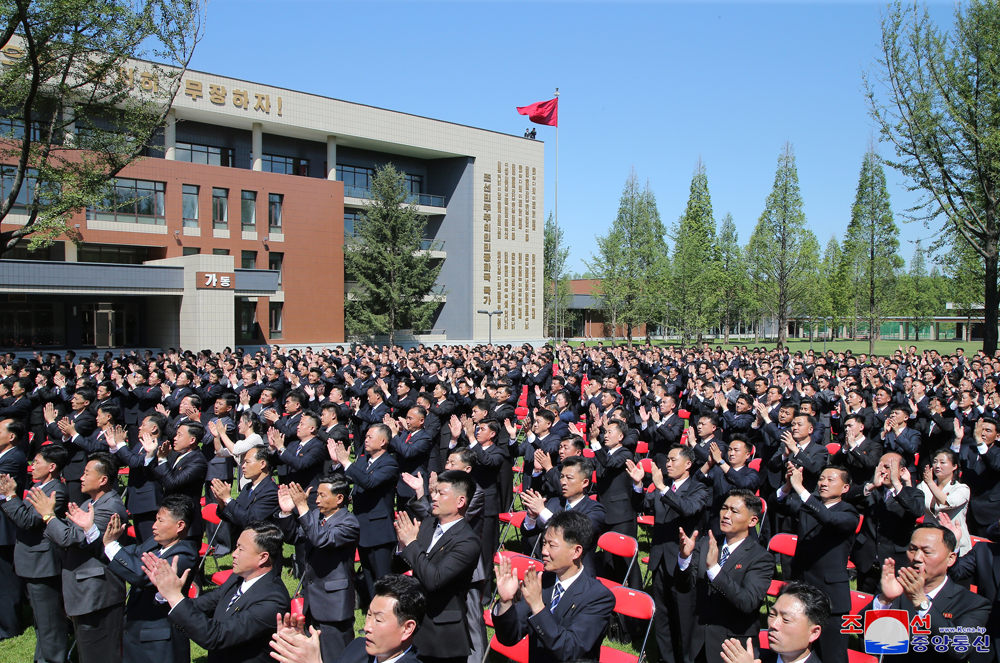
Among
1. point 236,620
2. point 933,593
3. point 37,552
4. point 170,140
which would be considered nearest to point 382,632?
point 236,620

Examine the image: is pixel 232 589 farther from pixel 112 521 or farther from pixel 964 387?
pixel 964 387

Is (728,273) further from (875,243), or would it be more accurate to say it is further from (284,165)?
(284,165)

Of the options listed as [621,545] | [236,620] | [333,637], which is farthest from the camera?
[621,545]

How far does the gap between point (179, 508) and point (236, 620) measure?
3.43 ft

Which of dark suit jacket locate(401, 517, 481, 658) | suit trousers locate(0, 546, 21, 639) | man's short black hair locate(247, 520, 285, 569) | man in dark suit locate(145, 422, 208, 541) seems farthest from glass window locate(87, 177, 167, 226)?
dark suit jacket locate(401, 517, 481, 658)

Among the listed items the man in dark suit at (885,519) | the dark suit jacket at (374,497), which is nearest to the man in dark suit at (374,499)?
the dark suit jacket at (374,497)

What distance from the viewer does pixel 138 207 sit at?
90.9ft

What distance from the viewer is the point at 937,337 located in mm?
68938

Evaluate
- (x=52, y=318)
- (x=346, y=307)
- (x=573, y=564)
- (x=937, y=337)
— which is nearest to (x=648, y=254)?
(x=346, y=307)

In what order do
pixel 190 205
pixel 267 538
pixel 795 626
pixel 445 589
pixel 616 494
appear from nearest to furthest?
1. pixel 795 626
2. pixel 267 538
3. pixel 445 589
4. pixel 616 494
5. pixel 190 205

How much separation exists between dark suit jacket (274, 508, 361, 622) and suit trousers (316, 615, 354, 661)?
0.07 m

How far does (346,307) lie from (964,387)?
29.5 m

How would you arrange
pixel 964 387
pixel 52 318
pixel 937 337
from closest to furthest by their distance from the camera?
pixel 964 387, pixel 52 318, pixel 937 337

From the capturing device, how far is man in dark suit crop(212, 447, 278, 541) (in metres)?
5.21
